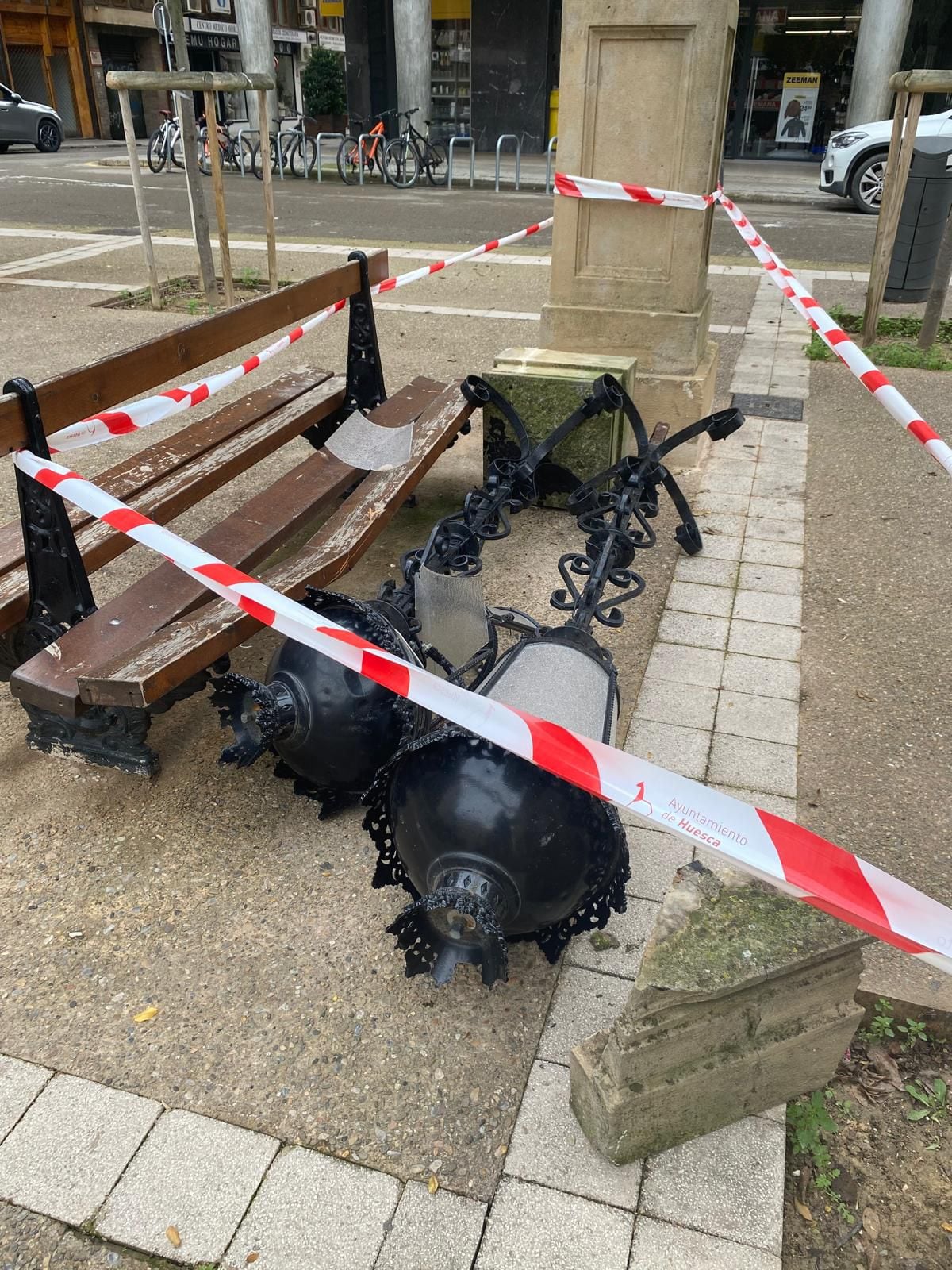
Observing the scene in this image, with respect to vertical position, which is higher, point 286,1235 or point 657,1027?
point 657,1027

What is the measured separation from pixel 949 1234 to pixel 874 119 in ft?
69.2

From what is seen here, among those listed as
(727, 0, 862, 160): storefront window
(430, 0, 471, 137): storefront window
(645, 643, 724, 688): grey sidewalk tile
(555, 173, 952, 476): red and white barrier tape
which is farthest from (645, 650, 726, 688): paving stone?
(430, 0, 471, 137): storefront window

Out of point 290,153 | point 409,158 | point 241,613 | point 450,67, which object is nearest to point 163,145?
point 290,153

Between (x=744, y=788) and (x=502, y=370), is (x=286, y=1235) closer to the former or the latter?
(x=744, y=788)

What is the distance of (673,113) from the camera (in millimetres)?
4746

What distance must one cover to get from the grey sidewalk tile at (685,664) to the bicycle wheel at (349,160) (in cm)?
1760

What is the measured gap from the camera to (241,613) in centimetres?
281

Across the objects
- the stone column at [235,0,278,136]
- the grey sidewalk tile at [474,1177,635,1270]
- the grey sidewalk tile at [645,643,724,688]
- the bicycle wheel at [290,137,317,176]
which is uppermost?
the stone column at [235,0,278,136]

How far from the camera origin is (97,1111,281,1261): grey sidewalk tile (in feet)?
5.93

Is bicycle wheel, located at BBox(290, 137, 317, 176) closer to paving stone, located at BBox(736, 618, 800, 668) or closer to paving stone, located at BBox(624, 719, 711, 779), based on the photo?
paving stone, located at BBox(736, 618, 800, 668)

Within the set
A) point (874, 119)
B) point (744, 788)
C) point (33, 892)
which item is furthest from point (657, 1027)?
point (874, 119)

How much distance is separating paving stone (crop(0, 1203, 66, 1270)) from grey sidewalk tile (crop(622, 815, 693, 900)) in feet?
4.75

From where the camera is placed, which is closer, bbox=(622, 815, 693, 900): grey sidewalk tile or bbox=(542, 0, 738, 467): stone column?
bbox=(622, 815, 693, 900): grey sidewalk tile

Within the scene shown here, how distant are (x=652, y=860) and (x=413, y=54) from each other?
2239cm
